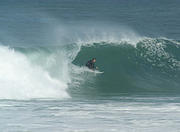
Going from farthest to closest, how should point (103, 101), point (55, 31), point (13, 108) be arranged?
point (55, 31) < point (103, 101) < point (13, 108)

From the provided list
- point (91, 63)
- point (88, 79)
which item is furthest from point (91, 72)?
point (91, 63)

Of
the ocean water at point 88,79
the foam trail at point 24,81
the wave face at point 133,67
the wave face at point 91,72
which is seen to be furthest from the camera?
the wave face at point 133,67

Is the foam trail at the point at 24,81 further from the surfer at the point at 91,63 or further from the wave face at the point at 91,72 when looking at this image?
the surfer at the point at 91,63

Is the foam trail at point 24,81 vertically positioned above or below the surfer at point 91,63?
below

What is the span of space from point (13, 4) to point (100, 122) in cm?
4974

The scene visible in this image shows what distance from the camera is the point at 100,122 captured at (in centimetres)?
1577

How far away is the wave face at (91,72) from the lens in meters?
23.0

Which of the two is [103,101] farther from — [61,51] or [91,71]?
[61,51]

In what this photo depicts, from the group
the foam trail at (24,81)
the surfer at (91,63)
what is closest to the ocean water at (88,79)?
the foam trail at (24,81)

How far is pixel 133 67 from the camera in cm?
2877

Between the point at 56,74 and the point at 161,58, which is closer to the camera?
the point at 56,74

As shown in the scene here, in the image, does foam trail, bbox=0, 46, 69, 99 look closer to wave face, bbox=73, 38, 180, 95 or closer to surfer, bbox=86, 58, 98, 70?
surfer, bbox=86, 58, 98, 70

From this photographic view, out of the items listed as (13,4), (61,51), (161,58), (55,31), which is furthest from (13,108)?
(13,4)

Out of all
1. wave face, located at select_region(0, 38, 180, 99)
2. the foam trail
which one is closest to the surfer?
wave face, located at select_region(0, 38, 180, 99)
